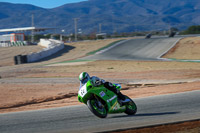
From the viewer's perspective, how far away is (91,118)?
8148mm

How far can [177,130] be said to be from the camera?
22.5 ft

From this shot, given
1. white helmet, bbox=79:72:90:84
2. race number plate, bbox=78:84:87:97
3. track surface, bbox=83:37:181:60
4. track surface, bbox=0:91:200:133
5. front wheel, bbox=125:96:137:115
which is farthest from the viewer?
track surface, bbox=83:37:181:60

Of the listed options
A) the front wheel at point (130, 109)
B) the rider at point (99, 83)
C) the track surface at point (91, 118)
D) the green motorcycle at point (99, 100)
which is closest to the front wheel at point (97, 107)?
the green motorcycle at point (99, 100)

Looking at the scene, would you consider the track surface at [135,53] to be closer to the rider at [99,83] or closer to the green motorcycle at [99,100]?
the rider at [99,83]

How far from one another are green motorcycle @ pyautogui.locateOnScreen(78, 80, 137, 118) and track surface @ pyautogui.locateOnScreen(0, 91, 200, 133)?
0.82 ft

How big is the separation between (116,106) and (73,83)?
436 inches

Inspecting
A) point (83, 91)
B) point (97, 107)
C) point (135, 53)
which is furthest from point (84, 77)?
point (135, 53)

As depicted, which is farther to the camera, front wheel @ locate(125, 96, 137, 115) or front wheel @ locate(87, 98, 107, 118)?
front wheel @ locate(125, 96, 137, 115)

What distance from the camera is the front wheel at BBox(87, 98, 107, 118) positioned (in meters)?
7.78

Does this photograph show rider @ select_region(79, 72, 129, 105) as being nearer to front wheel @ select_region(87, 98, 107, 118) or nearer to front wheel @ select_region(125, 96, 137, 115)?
front wheel @ select_region(125, 96, 137, 115)

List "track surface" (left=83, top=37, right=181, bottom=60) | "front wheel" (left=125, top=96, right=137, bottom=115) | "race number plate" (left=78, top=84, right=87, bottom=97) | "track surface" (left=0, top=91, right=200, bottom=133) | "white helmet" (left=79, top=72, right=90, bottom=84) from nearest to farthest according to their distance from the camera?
"track surface" (left=0, top=91, right=200, bottom=133) → "race number plate" (left=78, top=84, right=87, bottom=97) → "white helmet" (left=79, top=72, right=90, bottom=84) → "front wheel" (left=125, top=96, right=137, bottom=115) → "track surface" (left=83, top=37, right=181, bottom=60)

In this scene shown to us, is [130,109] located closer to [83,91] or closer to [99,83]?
[99,83]

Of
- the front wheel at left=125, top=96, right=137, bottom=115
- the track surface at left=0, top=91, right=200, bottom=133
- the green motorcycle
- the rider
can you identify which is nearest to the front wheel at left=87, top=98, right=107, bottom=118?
the green motorcycle

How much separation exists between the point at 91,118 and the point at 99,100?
560 millimetres
